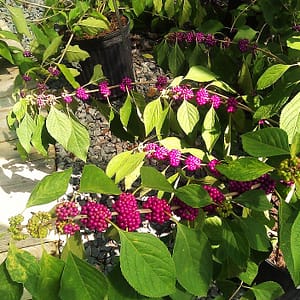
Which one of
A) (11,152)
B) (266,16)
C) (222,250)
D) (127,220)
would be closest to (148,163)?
(11,152)

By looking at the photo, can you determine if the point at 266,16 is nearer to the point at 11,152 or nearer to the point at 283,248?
the point at 283,248

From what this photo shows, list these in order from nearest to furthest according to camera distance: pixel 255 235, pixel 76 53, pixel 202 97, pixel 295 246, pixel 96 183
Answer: pixel 295 246 → pixel 96 183 → pixel 255 235 → pixel 202 97 → pixel 76 53

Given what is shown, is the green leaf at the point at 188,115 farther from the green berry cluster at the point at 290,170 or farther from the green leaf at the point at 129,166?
the green berry cluster at the point at 290,170

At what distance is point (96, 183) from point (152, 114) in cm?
42

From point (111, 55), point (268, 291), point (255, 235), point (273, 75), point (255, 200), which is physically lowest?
point (268, 291)

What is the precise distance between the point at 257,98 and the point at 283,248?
52 cm

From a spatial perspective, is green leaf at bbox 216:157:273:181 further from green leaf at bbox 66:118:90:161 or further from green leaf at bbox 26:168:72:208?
green leaf at bbox 66:118:90:161

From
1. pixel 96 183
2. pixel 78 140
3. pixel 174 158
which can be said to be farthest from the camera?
pixel 78 140

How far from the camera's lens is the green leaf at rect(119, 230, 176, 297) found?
2.04 feet

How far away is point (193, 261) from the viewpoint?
2.28 feet

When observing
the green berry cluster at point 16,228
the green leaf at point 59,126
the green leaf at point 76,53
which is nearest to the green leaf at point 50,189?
the green berry cluster at point 16,228

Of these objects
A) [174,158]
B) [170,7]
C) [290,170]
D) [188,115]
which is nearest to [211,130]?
[188,115]

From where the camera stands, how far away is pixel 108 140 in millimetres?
1967

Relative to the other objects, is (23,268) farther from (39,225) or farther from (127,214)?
(127,214)
